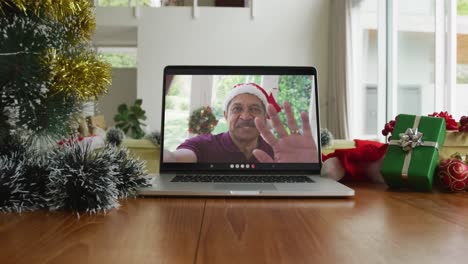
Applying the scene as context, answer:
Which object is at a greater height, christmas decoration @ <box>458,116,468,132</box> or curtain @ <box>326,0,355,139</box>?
curtain @ <box>326,0,355,139</box>

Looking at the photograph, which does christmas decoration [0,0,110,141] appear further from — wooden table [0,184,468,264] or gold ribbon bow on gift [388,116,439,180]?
gold ribbon bow on gift [388,116,439,180]

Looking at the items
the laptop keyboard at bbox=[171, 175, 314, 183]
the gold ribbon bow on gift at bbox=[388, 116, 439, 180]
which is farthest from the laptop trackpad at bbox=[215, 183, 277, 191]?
the gold ribbon bow on gift at bbox=[388, 116, 439, 180]

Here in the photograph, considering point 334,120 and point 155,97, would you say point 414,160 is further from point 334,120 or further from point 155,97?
point 155,97

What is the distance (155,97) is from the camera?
6875 mm

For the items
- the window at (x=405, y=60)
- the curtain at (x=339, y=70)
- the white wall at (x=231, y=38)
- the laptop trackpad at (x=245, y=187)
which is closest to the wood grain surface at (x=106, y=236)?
the laptop trackpad at (x=245, y=187)

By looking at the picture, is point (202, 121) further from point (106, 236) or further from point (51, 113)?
point (106, 236)

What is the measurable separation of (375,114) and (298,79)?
515 cm

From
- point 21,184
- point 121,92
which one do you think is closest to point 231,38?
point 121,92

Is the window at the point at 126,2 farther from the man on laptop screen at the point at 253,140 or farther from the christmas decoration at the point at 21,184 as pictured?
the christmas decoration at the point at 21,184

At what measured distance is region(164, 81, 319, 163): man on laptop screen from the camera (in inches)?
37.0

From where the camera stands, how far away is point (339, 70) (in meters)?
6.29

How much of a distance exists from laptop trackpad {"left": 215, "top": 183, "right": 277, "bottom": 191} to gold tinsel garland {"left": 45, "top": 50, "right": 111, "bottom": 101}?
10.4 inches

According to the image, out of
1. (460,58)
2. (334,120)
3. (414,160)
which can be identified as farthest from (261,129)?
(334,120)

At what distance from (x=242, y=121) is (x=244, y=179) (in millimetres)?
125
